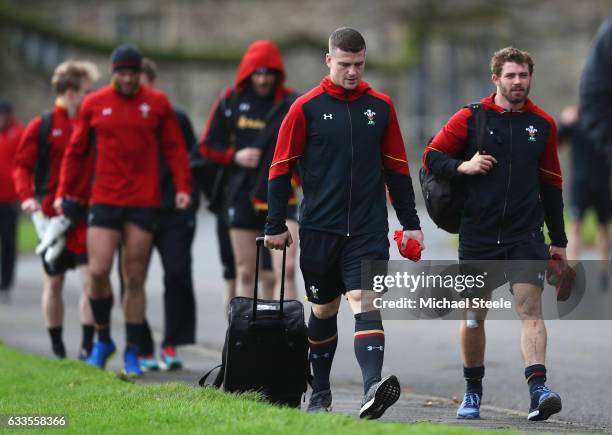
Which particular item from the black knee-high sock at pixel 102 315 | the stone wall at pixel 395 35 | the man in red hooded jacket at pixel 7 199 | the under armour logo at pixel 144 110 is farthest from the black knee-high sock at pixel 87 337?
the stone wall at pixel 395 35

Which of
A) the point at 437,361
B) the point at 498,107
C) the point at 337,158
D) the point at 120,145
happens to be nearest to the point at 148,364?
the point at 120,145

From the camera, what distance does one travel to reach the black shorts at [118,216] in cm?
1068

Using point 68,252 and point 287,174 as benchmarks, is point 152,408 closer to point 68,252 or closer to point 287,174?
point 287,174

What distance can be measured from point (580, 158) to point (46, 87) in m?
20.6

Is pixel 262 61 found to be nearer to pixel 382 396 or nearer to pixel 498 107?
pixel 498 107

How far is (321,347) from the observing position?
8.56 metres

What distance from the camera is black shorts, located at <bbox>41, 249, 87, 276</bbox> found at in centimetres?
1190

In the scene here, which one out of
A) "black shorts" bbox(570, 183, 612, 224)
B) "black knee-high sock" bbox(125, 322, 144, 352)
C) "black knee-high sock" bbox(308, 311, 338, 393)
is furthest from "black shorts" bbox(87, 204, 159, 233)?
"black shorts" bbox(570, 183, 612, 224)

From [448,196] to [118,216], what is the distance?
2974 mm

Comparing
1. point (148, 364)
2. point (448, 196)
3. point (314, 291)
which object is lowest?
point (148, 364)

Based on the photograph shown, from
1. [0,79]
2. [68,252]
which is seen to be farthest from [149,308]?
[0,79]

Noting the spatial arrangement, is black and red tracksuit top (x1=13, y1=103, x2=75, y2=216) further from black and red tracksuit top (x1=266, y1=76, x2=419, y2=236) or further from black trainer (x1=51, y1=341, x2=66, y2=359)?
black and red tracksuit top (x1=266, y1=76, x2=419, y2=236)

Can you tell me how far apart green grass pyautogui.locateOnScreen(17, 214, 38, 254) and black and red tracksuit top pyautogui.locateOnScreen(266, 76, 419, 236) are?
13722 mm

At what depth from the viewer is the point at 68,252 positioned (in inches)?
467
